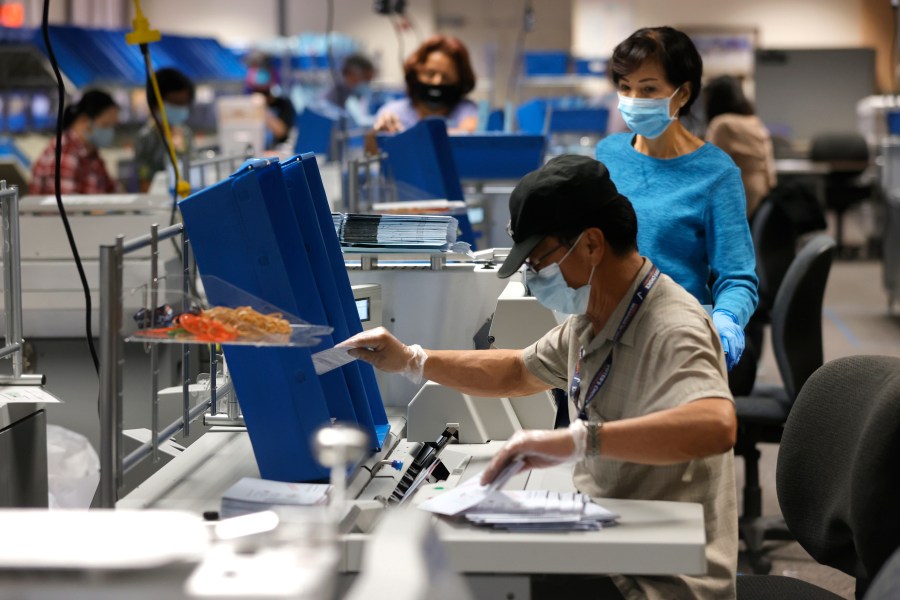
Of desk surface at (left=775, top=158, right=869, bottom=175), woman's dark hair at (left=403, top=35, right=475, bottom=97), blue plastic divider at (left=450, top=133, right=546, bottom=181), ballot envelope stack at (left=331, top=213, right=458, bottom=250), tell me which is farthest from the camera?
desk surface at (left=775, top=158, right=869, bottom=175)

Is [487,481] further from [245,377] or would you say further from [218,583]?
[218,583]

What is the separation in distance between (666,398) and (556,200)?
332 mm

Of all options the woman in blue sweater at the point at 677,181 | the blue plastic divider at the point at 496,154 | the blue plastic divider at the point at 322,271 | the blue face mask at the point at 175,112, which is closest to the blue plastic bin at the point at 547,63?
the blue face mask at the point at 175,112

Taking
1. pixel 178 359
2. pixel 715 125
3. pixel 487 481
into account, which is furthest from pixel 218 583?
pixel 715 125

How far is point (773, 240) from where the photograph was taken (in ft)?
18.1

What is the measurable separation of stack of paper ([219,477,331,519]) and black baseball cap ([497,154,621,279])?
1.45 feet

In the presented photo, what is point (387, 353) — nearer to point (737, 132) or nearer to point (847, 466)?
point (847, 466)

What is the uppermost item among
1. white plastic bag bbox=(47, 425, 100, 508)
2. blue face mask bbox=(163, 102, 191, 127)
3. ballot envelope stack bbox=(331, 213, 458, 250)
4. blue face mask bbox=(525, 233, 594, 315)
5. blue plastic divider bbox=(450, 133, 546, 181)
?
blue face mask bbox=(163, 102, 191, 127)

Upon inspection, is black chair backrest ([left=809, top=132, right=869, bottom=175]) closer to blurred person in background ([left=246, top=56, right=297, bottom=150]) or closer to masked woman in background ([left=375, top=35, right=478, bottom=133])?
blurred person in background ([left=246, top=56, right=297, bottom=150])

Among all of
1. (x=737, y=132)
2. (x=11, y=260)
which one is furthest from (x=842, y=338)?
(x=11, y=260)

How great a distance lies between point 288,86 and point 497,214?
321 inches

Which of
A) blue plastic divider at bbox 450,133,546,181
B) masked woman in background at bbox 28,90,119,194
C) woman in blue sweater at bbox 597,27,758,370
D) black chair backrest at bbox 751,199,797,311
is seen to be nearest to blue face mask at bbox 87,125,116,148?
masked woman in background at bbox 28,90,119,194

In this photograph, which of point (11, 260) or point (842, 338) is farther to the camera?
point (842, 338)

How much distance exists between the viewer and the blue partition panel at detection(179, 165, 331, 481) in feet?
5.85
